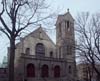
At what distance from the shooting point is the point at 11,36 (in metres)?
18.8

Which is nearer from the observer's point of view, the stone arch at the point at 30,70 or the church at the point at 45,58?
the church at the point at 45,58

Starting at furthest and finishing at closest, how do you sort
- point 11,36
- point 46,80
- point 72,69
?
point 72,69 → point 46,80 → point 11,36

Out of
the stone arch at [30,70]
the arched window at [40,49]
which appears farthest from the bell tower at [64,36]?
the stone arch at [30,70]

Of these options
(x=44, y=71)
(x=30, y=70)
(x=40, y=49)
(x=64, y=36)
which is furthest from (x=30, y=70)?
(x=64, y=36)

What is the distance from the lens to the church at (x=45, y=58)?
55.7 m

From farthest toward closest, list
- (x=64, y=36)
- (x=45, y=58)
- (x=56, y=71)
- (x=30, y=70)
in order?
(x=64, y=36) → (x=56, y=71) → (x=45, y=58) → (x=30, y=70)

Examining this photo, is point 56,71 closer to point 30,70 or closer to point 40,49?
point 40,49

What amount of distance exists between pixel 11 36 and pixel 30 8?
2.92 metres

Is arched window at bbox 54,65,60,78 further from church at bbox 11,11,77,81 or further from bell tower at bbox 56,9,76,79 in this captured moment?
bell tower at bbox 56,9,76,79

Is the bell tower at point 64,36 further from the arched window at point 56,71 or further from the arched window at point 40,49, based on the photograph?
the arched window at point 40,49

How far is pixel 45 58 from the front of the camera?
59469 millimetres

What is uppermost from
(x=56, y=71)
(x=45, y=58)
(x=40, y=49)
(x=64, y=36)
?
(x=64, y=36)

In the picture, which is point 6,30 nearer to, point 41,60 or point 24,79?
point 24,79

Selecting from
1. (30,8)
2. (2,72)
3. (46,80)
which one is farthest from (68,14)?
(30,8)
